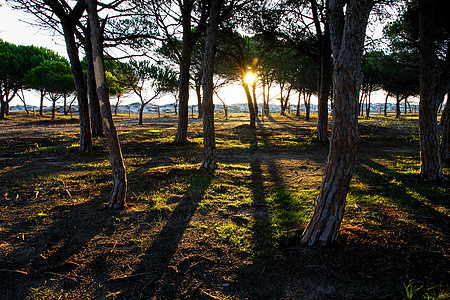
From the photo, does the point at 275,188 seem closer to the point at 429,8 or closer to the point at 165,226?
the point at 165,226

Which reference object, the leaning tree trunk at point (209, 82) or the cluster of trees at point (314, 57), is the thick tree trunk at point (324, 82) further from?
the leaning tree trunk at point (209, 82)

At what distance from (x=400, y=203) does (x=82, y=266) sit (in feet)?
15.6

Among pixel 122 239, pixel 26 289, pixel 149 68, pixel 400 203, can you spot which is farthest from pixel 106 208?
pixel 149 68

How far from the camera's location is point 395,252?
8.20 ft

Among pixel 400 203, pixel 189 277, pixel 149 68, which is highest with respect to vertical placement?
pixel 149 68

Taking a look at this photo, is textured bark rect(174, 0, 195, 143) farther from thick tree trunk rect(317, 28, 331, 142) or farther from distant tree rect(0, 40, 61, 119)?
distant tree rect(0, 40, 61, 119)

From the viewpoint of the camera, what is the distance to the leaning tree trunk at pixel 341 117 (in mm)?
2268

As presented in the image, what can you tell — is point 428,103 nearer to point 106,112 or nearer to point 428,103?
point 428,103

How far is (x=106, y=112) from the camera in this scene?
11.3ft

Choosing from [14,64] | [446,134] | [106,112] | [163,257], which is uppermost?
[14,64]

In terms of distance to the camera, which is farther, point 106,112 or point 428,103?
point 428,103

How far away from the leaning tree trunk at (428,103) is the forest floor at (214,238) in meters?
0.44

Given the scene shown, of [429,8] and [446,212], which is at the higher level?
[429,8]

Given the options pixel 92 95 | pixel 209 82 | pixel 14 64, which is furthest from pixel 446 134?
pixel 14 64
